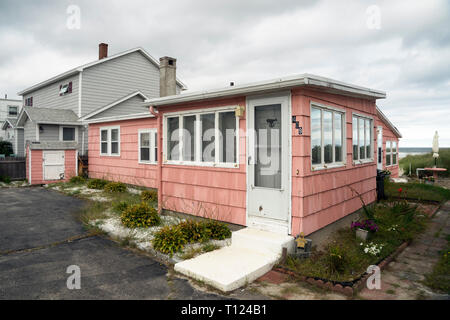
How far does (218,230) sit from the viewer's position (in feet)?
18.6

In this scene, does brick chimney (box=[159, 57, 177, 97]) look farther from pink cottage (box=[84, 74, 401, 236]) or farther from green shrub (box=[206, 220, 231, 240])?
green shrub (box=[206, 220, 231, 240])

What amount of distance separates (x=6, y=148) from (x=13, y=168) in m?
8.26

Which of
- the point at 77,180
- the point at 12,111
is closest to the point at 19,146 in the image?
the point at 77,180

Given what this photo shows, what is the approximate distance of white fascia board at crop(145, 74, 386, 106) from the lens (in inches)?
183

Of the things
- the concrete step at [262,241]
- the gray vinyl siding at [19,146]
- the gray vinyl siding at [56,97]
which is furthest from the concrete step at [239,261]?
the gray vinyl siding at [19,146]

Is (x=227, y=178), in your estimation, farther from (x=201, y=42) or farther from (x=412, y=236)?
(x=201, y=42)

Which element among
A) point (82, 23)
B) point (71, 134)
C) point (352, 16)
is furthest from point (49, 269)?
point (71, 134)

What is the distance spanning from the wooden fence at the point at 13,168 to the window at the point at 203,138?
11284 millimetres

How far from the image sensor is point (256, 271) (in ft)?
13.8

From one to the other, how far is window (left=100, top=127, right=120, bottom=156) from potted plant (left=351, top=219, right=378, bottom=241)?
992 centimetres

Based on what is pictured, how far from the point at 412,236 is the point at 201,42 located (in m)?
13.3

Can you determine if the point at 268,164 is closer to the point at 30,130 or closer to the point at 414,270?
the point at 414,270

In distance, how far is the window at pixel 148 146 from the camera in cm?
1091

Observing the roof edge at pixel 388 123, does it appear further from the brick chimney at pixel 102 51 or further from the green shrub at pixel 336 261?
the brick chimney at pixel 102 51
